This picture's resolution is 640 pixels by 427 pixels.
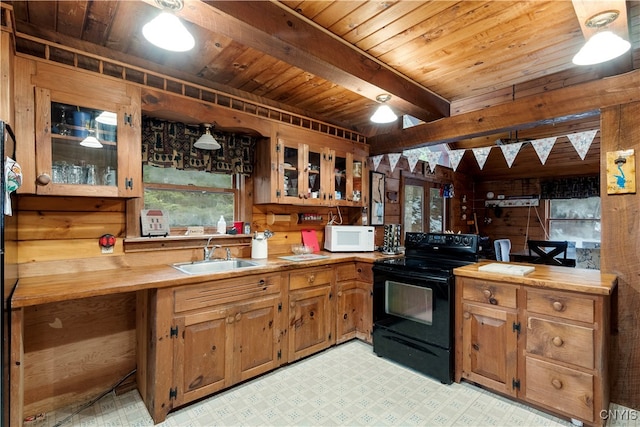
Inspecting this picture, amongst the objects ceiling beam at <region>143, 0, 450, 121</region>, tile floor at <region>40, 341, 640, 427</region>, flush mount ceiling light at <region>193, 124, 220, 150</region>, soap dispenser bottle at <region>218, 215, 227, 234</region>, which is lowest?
tile floor at <region>40, 341, 640, 427</region>

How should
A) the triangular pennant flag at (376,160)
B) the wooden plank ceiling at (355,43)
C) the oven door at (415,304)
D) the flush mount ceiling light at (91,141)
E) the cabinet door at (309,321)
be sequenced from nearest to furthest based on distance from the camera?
the wooden plank ceiling at (355,43) → the flush mount ceiling light at (91,141) → the oven door at (415,304) → the cabinet door at (309,321) → the triangular pennant flag at (376,160)

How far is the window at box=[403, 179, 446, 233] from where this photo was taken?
4.99 metres

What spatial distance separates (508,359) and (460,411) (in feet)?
1.63

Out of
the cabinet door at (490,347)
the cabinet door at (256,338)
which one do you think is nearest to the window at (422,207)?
the cabinet door at (490,347)

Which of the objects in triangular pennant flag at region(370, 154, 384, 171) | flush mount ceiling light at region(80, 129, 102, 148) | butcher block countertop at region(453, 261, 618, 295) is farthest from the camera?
triangular pennant flag at region(370, 154, 384, 171)

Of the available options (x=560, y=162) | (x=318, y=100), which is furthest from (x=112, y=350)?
(x=560, y=162)

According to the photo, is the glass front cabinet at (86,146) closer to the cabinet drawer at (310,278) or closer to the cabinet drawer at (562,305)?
the cabinet drawer at (310,278)

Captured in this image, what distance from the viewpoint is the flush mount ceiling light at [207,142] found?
251 centimetres

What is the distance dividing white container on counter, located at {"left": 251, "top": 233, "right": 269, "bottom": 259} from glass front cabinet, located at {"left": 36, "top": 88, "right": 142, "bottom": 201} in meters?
1.09

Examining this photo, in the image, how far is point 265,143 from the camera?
9.62ft

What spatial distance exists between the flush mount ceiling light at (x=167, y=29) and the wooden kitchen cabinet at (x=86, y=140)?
70cm

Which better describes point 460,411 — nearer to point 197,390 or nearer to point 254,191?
point 197,390

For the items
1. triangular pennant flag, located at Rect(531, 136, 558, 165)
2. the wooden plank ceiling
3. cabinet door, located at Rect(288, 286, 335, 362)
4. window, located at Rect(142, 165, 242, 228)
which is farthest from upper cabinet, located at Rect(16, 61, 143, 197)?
triangular pennant flag, located at Rect(531, 136, 558, 165)

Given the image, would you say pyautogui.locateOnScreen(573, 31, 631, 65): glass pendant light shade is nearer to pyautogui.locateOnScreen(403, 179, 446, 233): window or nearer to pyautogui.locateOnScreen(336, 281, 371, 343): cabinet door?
pyautogui.locateOnScreen(336, 281, 371, 343): cabinet door
